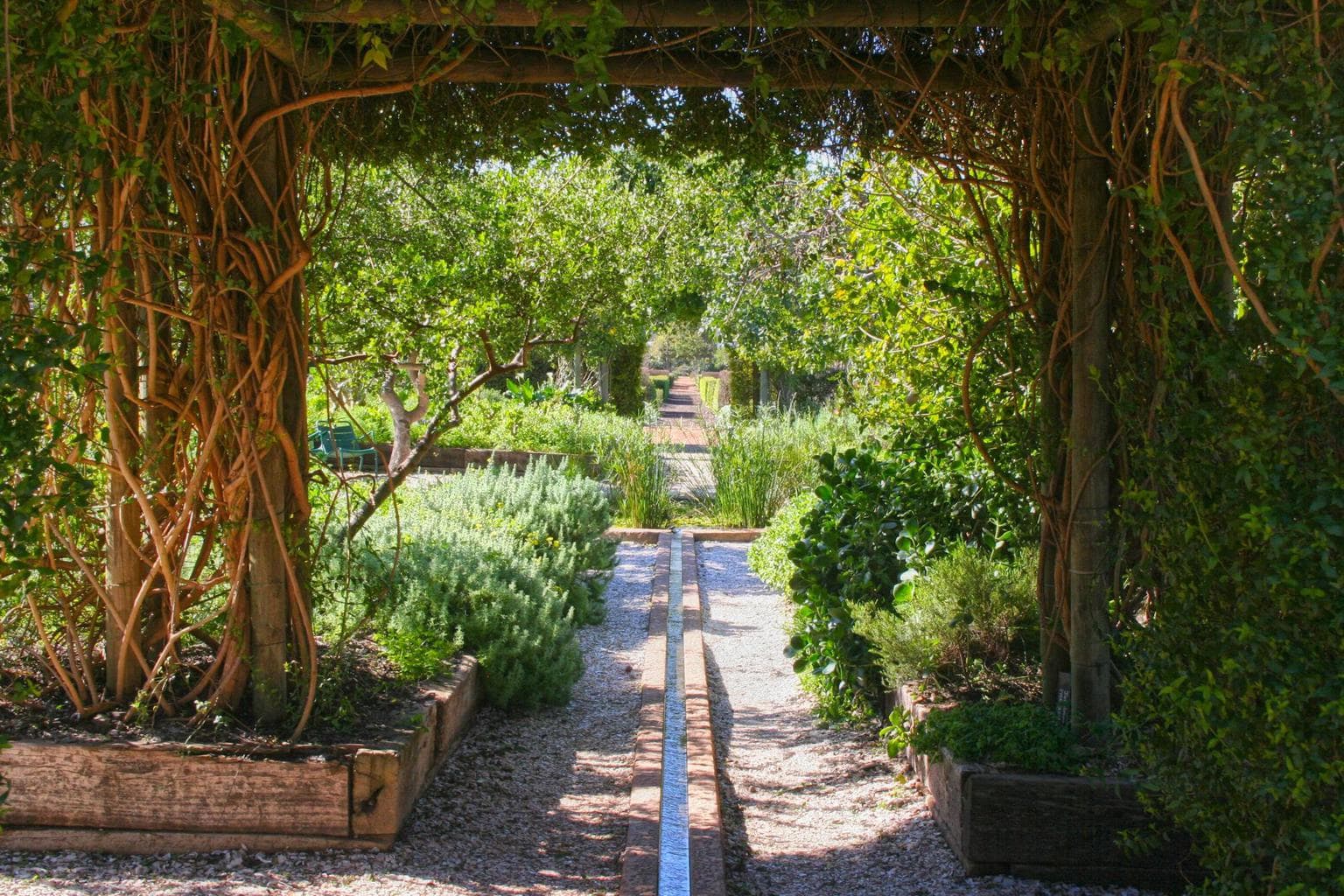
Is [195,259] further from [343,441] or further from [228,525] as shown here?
[343,441]

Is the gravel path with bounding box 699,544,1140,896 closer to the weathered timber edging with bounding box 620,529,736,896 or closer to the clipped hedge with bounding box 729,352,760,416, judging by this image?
the weathered timber edging with bounding box 620,529,736,896

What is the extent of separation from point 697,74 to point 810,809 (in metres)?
2.81

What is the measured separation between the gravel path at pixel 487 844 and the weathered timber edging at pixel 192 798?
2.6 inches

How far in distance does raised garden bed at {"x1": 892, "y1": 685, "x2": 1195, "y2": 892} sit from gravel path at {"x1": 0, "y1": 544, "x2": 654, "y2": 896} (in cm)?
114

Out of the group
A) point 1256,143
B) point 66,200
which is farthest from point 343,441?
point 1256,143

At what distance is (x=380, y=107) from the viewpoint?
4.24 m

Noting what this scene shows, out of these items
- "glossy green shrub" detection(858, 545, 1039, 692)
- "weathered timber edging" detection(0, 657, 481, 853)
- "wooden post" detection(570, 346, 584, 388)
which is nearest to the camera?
"weathered timber edging" detection(0, 657, 481, 853)

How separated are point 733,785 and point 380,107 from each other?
3064 mm

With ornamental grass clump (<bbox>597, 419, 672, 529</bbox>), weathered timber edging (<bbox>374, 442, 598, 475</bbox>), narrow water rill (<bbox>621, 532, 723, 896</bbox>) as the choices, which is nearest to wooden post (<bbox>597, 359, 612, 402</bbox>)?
weathered timber edging (<bbox>374, 442, 598, 475</bbox>)

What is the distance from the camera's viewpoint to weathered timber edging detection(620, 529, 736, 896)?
11.6ft

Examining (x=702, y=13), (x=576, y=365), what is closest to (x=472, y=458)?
(x=576, y=365)

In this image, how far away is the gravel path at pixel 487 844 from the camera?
3.26 metres

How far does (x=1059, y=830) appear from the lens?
11.2ft

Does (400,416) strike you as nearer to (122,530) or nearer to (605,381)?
(122,530)
